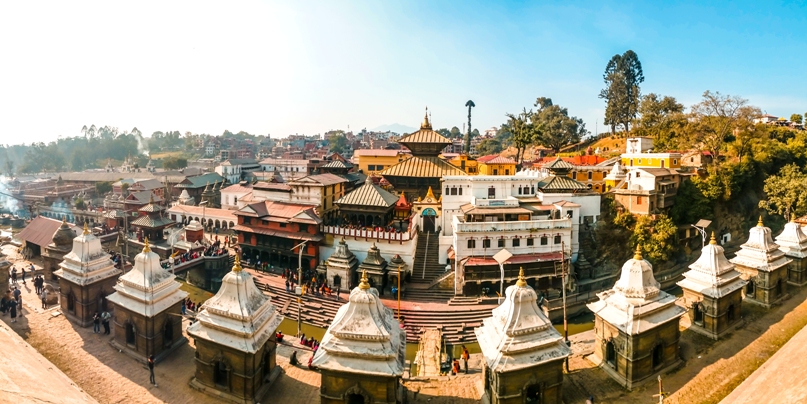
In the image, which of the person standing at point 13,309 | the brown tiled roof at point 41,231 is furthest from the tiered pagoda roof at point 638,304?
the brown tiled roof at point 41,231

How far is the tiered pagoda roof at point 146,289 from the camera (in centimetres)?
1666

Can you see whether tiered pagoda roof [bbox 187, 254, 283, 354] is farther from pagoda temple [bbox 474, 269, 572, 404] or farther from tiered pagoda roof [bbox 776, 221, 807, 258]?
tiered pagoda roof [bbox 776, 221, 807, 258]

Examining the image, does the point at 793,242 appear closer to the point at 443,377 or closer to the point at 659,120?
the point at 443,377

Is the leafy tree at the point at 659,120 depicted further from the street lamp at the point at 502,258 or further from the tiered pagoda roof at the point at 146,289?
the tiered pagoda roof at the point at 146,289

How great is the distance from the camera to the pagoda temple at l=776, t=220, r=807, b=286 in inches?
847

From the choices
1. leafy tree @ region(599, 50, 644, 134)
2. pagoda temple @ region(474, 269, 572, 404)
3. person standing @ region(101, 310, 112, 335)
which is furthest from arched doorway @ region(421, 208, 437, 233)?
leafy tree @ region(599, 50, 644, 134)

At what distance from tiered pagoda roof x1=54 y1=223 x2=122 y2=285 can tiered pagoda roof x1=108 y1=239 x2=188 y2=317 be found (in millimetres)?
3180

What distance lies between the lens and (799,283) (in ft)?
70.6

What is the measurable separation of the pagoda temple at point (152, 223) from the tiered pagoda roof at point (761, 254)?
39.6 meters

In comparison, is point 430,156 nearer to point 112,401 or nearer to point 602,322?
point 602,322

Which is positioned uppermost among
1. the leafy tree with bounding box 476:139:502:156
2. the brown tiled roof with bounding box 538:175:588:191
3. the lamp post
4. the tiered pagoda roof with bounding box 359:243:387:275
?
the leafy tree with bounding box 476:139:502:156

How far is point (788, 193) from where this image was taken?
31.7 meters

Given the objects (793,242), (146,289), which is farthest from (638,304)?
(146,289)

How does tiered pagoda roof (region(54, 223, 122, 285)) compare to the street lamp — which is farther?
the street lamp
